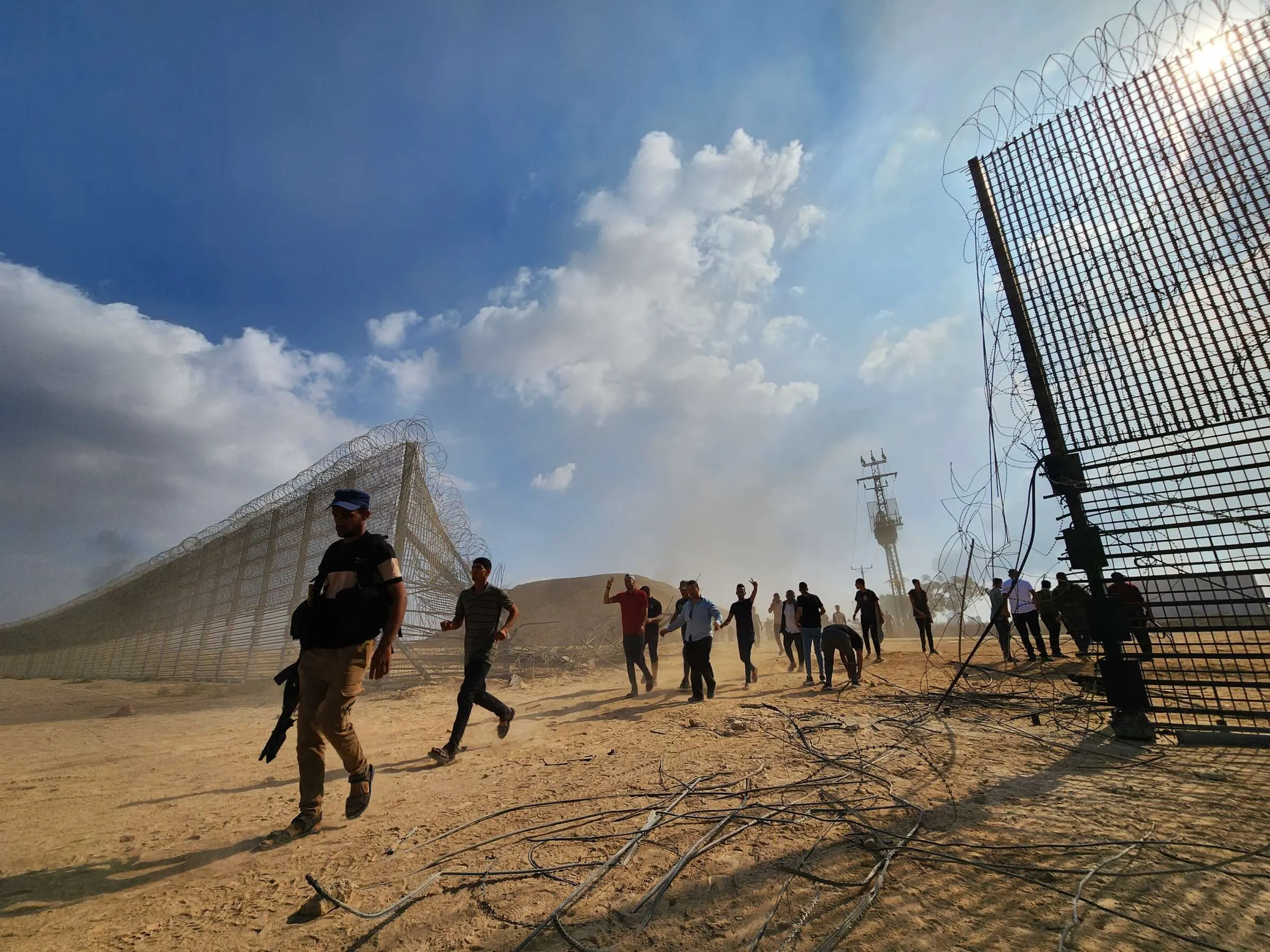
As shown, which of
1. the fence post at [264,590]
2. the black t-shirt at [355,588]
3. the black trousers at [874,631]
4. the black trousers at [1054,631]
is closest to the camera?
the black t-shirt at [355,588]

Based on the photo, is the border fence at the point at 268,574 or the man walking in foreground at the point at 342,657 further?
the border fence at the point at 268,574

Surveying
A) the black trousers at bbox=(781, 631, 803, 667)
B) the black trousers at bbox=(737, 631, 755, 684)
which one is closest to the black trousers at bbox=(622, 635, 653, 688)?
the black trousers at bbox=(737, 631, 755, 684)

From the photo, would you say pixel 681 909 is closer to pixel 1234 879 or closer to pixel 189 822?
pixel 1234 879

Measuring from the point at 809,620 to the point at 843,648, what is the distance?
43.3 inches

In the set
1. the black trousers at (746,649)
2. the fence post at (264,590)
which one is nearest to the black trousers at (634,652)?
the black trousers at (746,649)

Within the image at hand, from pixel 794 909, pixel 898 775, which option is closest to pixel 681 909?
pixel 794 909

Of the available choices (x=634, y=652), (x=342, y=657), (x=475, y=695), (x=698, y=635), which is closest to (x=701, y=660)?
(x=698, y=635)

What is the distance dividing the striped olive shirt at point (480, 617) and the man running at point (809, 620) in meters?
5.44

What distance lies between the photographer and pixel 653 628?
9469mm

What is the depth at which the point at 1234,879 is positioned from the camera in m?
2.07

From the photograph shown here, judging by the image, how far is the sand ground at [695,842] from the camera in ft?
6.19

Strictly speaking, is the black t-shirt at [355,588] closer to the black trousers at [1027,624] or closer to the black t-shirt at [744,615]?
the black t-shirt at [744,615]

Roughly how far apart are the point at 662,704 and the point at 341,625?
5.07 metres

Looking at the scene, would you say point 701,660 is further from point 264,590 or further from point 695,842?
point 264,590
